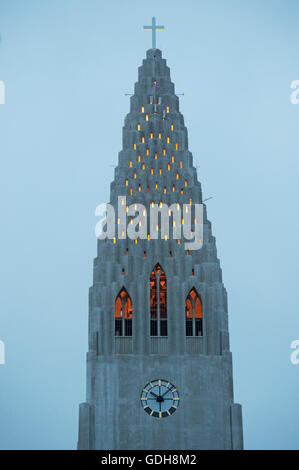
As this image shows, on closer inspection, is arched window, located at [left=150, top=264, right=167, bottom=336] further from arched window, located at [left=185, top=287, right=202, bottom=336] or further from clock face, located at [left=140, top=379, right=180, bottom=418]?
clock face, located at [left=140, top=379, right=180, bottom=418]

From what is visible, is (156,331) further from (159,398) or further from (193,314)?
(159,398)

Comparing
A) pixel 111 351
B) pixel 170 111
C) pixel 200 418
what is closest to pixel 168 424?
pixel 200 418

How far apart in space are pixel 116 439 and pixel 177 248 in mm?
20362

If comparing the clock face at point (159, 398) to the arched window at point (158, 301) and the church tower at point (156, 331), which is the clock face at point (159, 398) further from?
the arched window at point (158, 301)

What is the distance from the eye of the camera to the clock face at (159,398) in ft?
303

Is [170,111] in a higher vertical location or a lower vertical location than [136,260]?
higher

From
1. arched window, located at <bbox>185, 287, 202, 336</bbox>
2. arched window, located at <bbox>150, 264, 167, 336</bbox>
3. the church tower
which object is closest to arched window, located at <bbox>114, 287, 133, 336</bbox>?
the church tower

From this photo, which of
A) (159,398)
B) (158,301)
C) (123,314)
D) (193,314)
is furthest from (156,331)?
(159,398)

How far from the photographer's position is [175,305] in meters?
96.8

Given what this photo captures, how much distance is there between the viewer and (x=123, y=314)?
316ft

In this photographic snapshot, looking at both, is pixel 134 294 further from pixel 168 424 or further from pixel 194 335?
pixel 168 424
